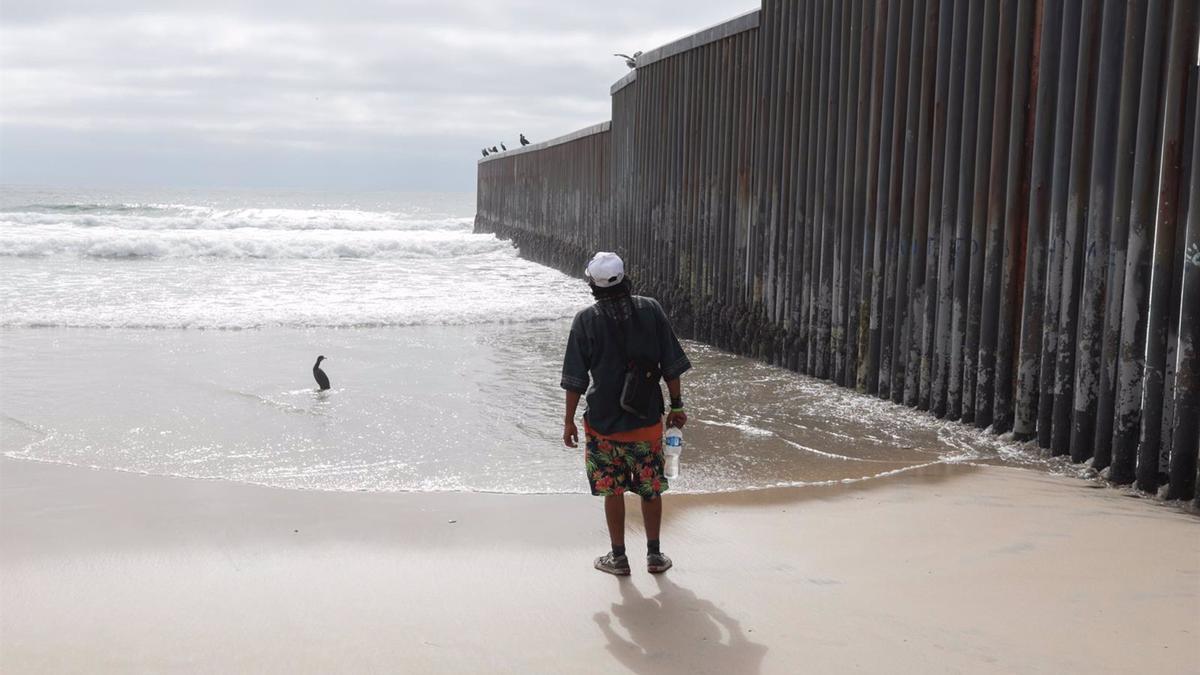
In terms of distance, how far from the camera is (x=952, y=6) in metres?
8.45

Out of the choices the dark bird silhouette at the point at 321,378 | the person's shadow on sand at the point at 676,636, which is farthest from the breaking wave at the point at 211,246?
the person's shadow on sand at the point at 676,636

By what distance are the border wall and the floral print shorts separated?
9.81 ft

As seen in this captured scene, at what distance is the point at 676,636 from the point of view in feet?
14.9

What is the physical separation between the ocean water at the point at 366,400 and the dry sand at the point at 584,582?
2.08 ft

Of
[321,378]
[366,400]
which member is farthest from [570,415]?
[321,378]

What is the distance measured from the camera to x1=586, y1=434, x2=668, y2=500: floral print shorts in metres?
5.33

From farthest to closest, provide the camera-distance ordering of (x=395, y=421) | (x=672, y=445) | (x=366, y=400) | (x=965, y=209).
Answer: (x=366, y=400), (x=395, y=421), (x=965, y=209), (x=672, y=445)

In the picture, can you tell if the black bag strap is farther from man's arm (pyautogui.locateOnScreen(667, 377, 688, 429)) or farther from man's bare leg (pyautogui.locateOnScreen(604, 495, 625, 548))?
man's bare leg (pyautogui.locateOnScreen(604, 495, 625, 548))

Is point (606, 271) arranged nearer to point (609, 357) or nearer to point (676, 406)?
point (609, 357)

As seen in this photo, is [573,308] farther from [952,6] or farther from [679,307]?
[952,6]

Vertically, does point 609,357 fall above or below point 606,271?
below

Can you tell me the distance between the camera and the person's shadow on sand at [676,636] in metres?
4.25

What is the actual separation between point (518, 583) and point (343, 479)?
7.74 ft

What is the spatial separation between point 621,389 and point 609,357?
0.16m
